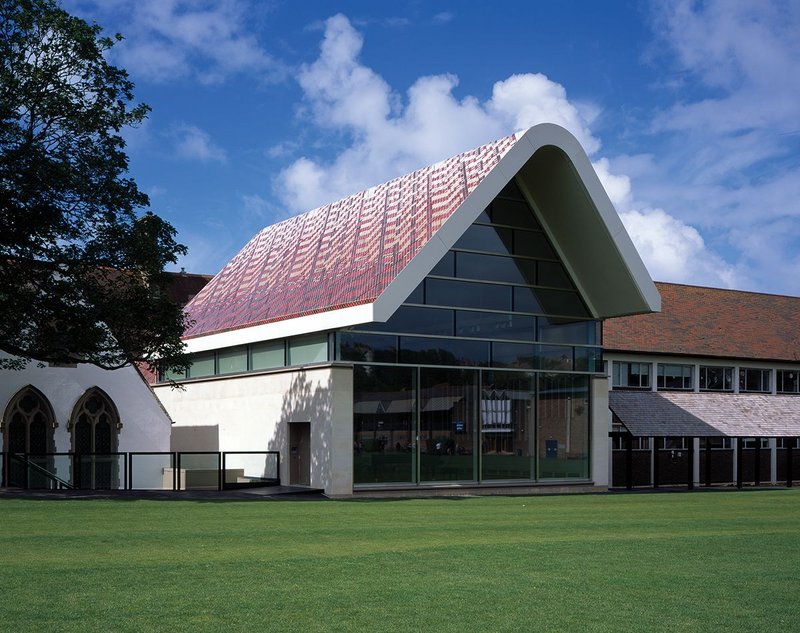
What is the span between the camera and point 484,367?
30562mm

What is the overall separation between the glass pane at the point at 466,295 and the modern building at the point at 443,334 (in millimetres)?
45

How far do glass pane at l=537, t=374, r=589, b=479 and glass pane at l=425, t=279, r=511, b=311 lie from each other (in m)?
2.86

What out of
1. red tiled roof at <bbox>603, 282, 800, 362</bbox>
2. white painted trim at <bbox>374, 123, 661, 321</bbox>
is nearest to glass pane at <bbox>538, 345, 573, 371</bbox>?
white painted trim at <bbox>374, 123, 661, 321</bbox>

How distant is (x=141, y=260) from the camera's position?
26.5 metres

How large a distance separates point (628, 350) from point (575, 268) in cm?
1015

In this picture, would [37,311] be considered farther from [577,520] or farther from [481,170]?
[577,520]

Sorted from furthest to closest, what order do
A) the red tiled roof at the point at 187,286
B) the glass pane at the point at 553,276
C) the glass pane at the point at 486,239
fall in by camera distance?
the red tiled roof at the point at 187,286 → the glass pane at the point at 553,276 → the glass pane at the point at 486,239

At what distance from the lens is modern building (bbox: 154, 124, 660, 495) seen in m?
28.2

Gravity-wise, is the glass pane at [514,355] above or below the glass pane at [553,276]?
below

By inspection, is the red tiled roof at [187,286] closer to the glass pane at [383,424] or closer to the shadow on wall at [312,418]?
the shadow on wall at [312,418]

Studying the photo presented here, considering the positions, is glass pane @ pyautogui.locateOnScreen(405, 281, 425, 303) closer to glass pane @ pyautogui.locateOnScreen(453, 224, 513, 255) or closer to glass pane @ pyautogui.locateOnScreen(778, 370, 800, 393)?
glass pane @ pyautogui.locateOnScreen(453, 224, 513, 255)

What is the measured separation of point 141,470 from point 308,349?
5.82 meters

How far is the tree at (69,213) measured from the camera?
82.3 feet

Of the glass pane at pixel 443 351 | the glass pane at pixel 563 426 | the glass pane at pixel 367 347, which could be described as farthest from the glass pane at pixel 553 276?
the glass pane at pixel 367 347
